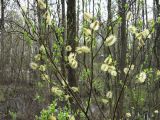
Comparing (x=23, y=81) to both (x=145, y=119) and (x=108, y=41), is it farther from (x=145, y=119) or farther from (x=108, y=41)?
(x=108, y=41)

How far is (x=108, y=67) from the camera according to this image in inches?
115

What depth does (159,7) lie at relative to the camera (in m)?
8.84

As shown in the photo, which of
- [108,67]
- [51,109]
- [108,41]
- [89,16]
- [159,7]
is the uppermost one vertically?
[159,7]

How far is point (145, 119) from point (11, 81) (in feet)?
25.1

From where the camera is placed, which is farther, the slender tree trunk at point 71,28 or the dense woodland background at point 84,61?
the slender tree trunk at point 71,28

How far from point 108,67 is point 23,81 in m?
14.2

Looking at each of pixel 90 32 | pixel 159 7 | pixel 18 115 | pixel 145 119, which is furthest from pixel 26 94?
pixel 90 32

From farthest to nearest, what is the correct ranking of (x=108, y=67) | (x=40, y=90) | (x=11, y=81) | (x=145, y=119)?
(x=11, y=81) < (x=40, y=90) < (x=145, y=119) < (x=108, y=67)

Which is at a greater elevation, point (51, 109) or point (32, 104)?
point (51, 109)

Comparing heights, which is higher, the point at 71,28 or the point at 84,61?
the point at 71,28

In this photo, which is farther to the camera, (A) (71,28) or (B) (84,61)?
(A) (71,28)

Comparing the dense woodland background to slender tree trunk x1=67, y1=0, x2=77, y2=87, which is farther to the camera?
slender tree trunk x1=67, y1=0, x2=77, y2=87

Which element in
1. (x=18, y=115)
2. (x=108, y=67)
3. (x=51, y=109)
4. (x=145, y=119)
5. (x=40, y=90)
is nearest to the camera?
(x=108, y=67)

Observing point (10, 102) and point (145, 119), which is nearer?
point (145, 119)
